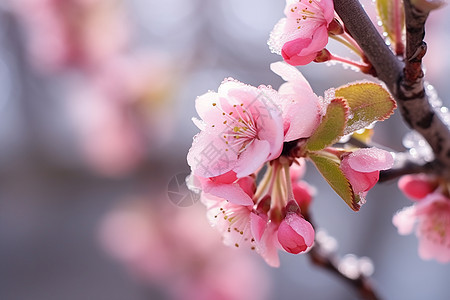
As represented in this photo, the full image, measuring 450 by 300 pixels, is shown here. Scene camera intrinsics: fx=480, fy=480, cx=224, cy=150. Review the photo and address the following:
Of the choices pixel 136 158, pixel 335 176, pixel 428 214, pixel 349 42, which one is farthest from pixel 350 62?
pixel 136 158

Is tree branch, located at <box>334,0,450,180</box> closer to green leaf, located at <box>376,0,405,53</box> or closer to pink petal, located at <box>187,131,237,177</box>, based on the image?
green leaf, located at <box>376,0,405,53</box>

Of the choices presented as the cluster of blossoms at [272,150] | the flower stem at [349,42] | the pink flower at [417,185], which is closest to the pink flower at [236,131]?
the cluster of blossoms at [272,150]

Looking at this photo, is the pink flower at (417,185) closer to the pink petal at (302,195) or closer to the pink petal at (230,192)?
the pink petal at (302,195)

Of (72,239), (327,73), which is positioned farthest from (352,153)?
(72,239)

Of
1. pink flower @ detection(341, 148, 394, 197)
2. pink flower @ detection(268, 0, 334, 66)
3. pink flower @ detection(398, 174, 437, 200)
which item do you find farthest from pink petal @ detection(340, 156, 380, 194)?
pink flower @ detection(398, 174, 437, 200)

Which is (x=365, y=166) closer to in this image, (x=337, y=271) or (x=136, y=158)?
(x=337, y=271)
